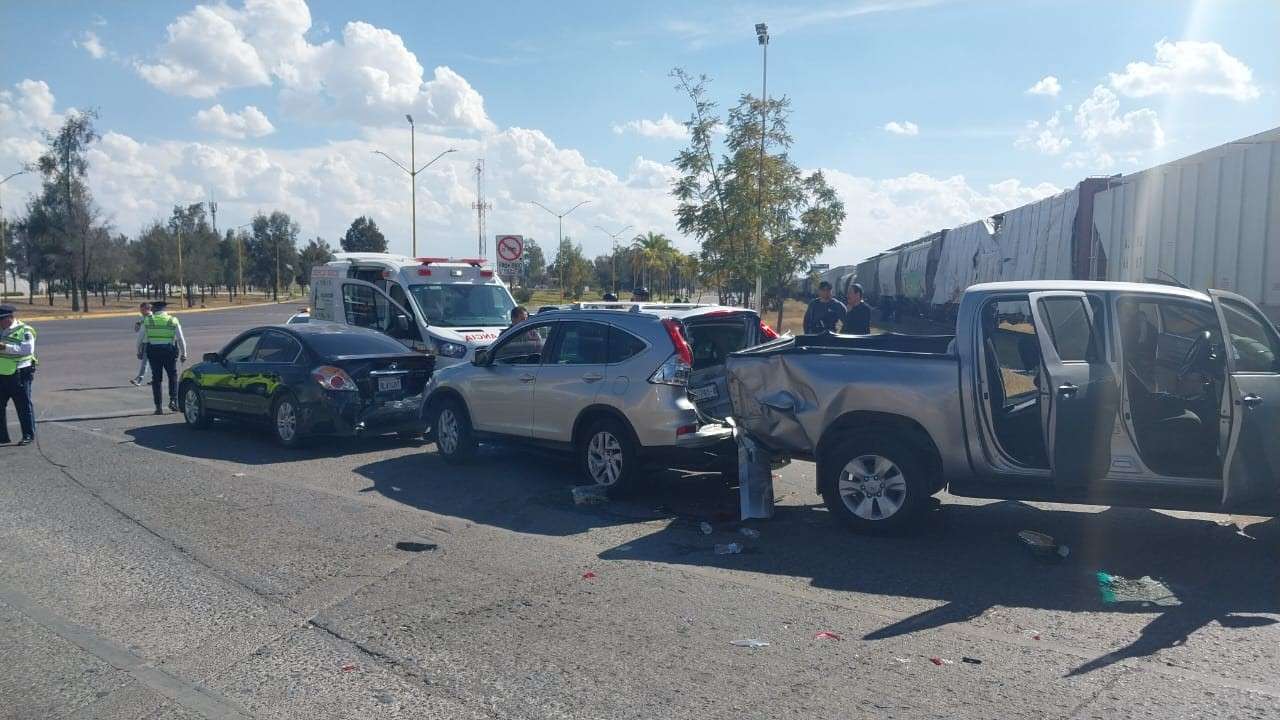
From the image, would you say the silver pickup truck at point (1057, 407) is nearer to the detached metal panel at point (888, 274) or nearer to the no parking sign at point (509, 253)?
the no parking sign at point (509, 253)

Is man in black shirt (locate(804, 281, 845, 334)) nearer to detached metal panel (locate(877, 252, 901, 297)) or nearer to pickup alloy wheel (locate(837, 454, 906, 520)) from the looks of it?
pickup alloy wheel (locate(837, 454, 906, 520))

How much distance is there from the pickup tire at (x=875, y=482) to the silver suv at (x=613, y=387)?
146 centimetres

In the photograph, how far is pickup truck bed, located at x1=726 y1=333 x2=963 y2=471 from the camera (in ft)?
23.7

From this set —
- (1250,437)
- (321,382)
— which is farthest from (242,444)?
(1250,437)

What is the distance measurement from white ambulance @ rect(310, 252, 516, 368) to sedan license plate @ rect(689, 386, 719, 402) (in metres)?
6.40

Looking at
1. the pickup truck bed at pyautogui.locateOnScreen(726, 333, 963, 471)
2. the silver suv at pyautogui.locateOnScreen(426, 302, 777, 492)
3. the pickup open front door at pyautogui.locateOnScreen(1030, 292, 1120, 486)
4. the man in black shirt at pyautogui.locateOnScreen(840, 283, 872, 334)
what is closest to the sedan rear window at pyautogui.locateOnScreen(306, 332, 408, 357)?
the silver suv at pyautogui.locateOnScreen(426, 302, 777, 492)

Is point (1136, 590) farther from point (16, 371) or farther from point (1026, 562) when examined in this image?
point (16, 371)

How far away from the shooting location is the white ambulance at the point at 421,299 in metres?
15.1

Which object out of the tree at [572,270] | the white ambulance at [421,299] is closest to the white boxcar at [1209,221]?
the white ambulance at [421,299]

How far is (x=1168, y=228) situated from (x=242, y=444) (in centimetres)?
1325

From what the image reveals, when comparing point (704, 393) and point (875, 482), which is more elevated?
point (704, 393)

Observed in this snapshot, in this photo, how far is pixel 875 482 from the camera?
24.3ft

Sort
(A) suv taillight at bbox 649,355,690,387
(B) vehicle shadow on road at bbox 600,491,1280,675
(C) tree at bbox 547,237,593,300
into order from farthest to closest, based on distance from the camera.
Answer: (C) tree at bbox 547,237,593,300, (A) suv taillight at bbox 649,355,690,387, (B) vehicle shadow on road at bbox 600,491,1280,675

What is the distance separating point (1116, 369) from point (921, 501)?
5.29 ft
